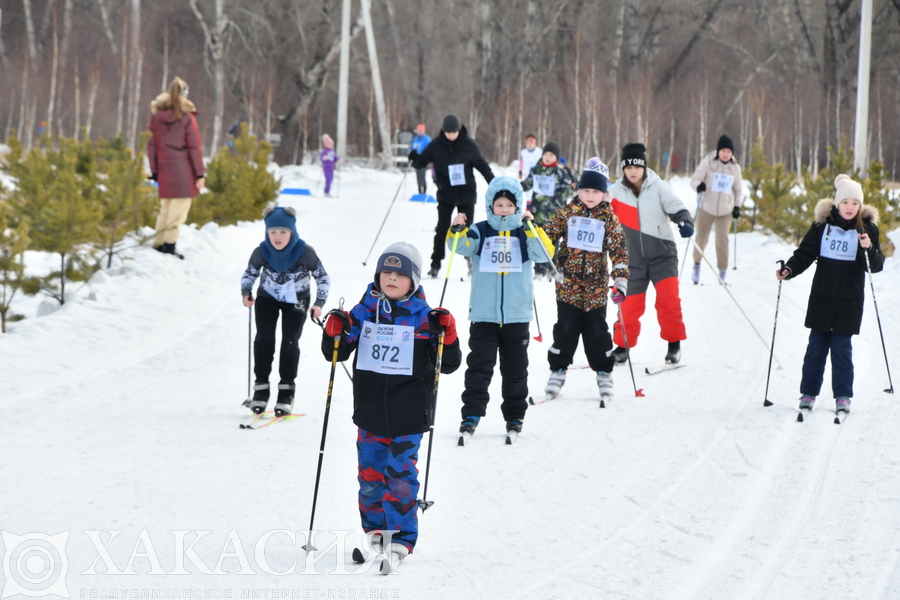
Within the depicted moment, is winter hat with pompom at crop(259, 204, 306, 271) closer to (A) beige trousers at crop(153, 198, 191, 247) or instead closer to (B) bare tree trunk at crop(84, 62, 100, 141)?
(A) beige trousers at crop(153, 198, 191, 247)

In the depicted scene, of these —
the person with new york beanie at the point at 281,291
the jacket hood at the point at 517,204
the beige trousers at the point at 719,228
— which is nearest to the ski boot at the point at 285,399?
the person with new york beanie at the point at 281,291

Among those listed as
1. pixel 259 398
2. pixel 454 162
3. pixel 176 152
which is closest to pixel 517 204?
pixel 259 398

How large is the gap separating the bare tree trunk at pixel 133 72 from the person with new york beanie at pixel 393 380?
30889mm

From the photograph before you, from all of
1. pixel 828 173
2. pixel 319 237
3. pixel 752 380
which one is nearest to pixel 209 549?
pixel 752 380

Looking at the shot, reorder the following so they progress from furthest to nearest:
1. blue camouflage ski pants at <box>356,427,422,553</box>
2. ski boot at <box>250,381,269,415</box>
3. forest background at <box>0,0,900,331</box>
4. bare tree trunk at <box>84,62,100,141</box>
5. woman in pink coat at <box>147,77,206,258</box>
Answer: bare tree trunk at <box>84,62,100,141</box>, forest background at <box>0,0,900,331</box>, woman in pink coat at <box>147,77,206,258</box>, ski boot at <box>250,381,269,415</box>, blue camouflage ski pants at <box>356,427,422,553</box>

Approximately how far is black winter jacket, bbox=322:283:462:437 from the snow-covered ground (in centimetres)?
61

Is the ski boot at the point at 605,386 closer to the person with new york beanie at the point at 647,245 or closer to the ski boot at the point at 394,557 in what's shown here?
the person with new york beanie at the point at 647,245

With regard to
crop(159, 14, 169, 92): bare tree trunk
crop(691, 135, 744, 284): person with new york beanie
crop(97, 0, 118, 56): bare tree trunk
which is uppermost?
crop(97, 0, 118, 56): bare tree trunk

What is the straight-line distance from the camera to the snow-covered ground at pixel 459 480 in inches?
159

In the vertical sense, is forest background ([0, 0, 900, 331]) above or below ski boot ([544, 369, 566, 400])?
above

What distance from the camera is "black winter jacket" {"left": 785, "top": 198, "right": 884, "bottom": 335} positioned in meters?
6.58

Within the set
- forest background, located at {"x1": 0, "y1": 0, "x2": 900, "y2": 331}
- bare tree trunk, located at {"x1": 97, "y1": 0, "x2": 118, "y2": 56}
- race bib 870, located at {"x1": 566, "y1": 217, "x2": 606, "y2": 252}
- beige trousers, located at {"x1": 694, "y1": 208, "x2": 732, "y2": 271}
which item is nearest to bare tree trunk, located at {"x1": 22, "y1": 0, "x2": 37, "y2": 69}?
forest background, located at {"x1": 0, "y1": 0, "x2": 900, "y2": 331}

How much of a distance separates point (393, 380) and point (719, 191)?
846 centimetres

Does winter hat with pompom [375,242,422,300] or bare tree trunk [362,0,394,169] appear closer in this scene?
winter hat with pompom [375,242,422,300]
